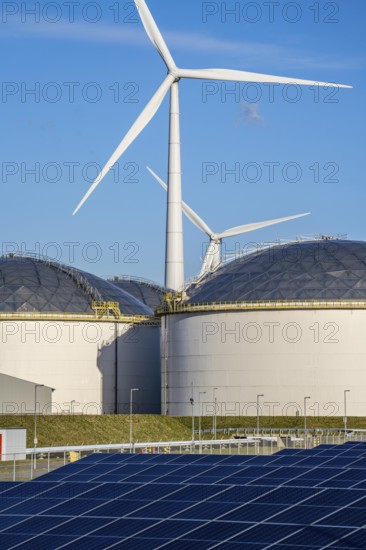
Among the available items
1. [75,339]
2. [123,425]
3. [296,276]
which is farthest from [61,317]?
[296,276]

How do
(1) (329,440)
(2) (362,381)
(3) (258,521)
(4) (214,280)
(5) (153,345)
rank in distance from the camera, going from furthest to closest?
(5) (153,345) → (4) (214,280) → (2) (362,381) → (1) (329,440) → (3) (258,521)

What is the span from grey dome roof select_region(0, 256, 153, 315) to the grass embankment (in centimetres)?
1767

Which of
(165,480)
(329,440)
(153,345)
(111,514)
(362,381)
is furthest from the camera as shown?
(153,345)

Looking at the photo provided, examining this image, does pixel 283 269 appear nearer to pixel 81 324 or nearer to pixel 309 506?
pixel 81 324

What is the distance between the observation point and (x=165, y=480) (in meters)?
39.0

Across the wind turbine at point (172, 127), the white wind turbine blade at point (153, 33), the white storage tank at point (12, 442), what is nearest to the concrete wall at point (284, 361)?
the wind turbine at point (172, 127)

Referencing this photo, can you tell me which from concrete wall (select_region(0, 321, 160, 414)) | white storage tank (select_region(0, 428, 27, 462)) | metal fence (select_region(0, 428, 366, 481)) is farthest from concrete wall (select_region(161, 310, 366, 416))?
white storage tank (select_region(0, 428, 27, 462))

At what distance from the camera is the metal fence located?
273ft

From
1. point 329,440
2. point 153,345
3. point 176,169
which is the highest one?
point 176,169

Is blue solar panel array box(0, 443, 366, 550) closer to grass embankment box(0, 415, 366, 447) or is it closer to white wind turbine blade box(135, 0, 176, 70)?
grass embankment box(0, 415, 366, 447)

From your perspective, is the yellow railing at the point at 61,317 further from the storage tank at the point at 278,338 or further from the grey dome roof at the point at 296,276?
the storage tank at the point at 278,338

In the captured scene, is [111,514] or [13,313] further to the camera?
[13,313]

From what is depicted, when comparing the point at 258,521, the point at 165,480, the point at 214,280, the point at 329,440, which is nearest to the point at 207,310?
the point at 214,280

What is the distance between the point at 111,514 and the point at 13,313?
10112cm
